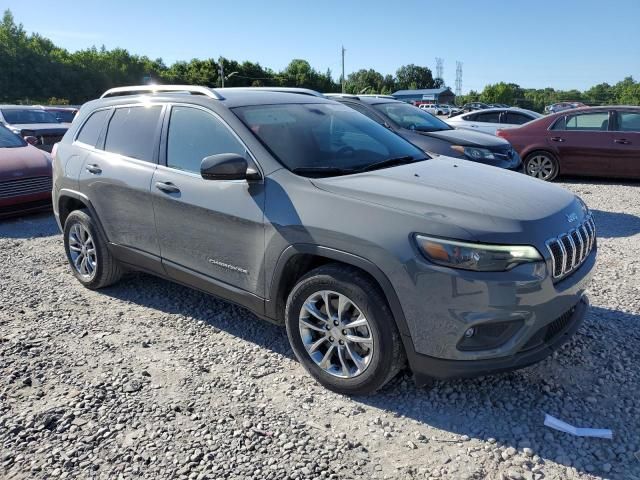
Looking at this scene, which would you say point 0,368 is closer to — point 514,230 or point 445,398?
point 445,398

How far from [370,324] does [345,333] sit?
0.71ft

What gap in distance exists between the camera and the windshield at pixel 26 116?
13508mm

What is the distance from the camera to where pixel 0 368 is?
3482mm

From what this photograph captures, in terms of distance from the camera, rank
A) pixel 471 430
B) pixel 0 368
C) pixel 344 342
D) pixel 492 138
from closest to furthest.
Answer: pixel 471 430
pixel 344 342
pixel 0 368
pixel 492 138

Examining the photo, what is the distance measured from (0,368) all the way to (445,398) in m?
2.92

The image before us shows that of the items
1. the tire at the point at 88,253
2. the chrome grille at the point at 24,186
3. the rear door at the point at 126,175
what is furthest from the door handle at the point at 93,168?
the chrome grille at the point at 24,186

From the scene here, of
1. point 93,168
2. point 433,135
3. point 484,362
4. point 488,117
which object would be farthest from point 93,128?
point 488,117

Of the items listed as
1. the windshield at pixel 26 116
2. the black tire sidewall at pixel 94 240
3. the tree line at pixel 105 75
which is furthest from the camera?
the tree line at pixel 105 75

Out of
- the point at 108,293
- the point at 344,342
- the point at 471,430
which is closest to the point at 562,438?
the point at 471,430

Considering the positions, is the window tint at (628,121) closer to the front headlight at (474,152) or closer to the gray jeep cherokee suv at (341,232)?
the front headlight at (474,152)

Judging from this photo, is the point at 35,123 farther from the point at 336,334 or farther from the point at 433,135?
the point at 336,334

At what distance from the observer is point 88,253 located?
188 inches

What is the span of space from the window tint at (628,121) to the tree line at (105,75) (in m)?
47.7

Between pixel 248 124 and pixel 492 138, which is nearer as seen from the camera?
pixel 248 124
